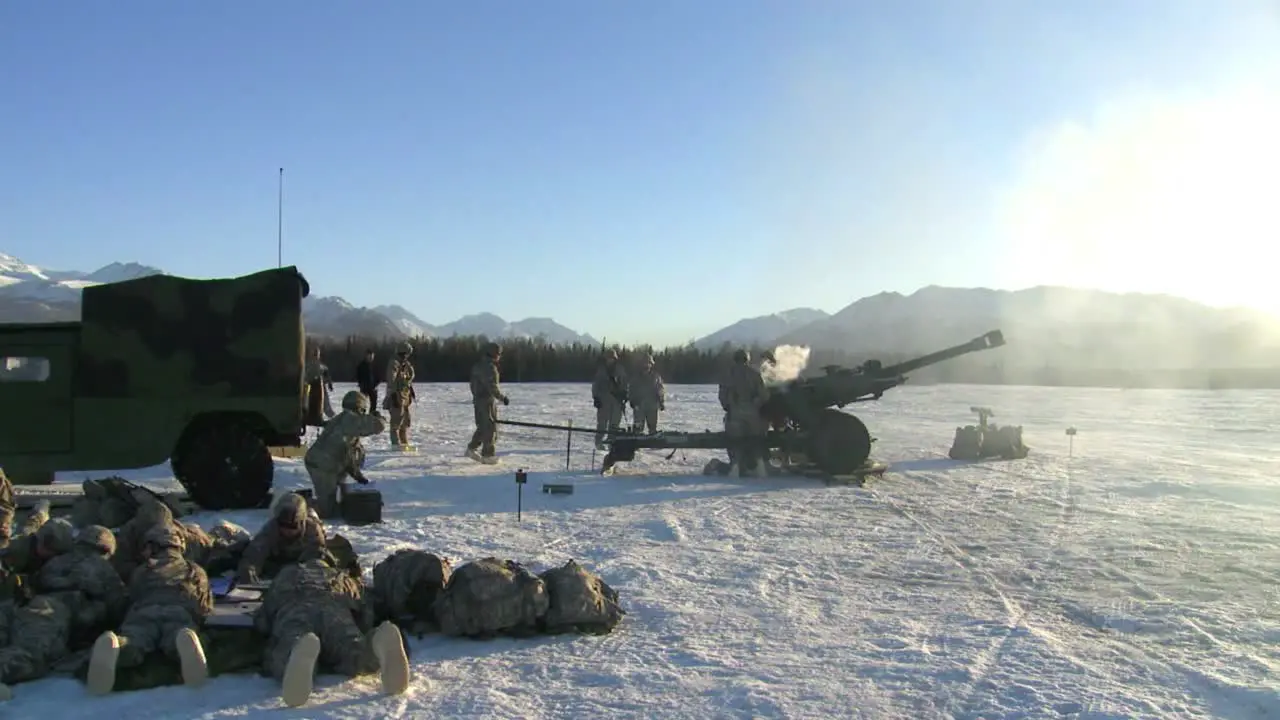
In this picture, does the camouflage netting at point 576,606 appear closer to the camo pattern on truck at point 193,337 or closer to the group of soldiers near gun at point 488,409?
the group of soldiers near gun at point 488,409

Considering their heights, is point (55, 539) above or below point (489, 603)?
above

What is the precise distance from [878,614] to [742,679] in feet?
6.30

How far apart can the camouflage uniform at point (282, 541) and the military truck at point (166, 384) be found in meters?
4.10

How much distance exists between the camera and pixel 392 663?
5875 millimetres

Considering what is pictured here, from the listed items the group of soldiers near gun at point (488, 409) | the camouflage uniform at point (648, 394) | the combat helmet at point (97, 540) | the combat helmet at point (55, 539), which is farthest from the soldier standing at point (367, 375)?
the combat helmet at point (97, 540)

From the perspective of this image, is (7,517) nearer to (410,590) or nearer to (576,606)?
(410,590)

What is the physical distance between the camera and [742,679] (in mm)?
6277

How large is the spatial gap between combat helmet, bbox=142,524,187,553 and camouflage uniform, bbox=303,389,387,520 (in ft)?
12.4

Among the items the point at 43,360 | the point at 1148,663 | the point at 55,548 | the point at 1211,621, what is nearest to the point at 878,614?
the point at 1148,663

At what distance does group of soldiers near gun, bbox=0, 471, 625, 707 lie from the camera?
5.90m

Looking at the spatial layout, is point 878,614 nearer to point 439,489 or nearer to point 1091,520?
point 1091,520

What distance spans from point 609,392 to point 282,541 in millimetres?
12411

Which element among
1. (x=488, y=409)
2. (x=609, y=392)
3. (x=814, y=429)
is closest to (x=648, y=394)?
(x=609, y=392)

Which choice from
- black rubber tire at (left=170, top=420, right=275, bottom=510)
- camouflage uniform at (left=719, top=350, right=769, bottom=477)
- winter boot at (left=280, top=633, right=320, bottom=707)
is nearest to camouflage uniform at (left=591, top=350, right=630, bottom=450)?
camouflage uniform at (left=719, top=350, right=769, bottom=477)
